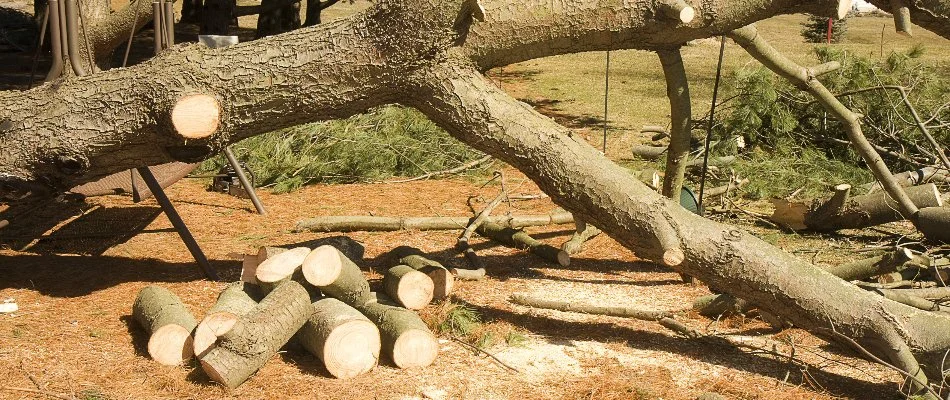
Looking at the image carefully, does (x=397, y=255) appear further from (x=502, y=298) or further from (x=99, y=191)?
(x=99, y=191)

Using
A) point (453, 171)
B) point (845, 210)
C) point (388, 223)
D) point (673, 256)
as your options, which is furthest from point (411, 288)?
point (453, 171)

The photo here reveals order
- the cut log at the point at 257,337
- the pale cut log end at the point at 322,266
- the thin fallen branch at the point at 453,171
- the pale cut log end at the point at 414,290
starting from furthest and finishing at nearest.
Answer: the thin fallen branch at the point at 453,171 → the pale cut log end at the point at 414,290 → the pale cut log end at the point at 322,266 → the cut log at the point at 257,337

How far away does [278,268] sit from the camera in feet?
15.6

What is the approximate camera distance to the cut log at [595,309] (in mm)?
5070

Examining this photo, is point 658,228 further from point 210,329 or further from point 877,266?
point 210,329

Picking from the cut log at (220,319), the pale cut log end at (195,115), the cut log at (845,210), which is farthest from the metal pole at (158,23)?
the cut log at (845,210)

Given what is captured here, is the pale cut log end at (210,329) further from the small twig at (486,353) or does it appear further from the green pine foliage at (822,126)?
the green pine foliage at (822,126)

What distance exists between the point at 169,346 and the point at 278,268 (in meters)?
0.63

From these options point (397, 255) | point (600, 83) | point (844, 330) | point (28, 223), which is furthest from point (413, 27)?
point (600, 83)

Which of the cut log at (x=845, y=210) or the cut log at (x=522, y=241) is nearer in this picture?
the cut log at (x=522, y=241)

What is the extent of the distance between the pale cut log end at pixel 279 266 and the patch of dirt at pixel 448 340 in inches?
13.7

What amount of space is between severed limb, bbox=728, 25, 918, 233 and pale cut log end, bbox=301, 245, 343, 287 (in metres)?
2.56

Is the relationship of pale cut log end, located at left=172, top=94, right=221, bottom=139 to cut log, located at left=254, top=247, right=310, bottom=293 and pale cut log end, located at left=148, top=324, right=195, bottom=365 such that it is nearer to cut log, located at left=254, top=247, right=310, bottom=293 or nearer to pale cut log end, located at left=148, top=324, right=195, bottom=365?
cut log, located at left=254, top=247, right=310, bottom=293

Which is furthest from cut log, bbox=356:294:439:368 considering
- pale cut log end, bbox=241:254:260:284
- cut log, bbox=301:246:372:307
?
pale cut log end, bbox=241:254:260:284
